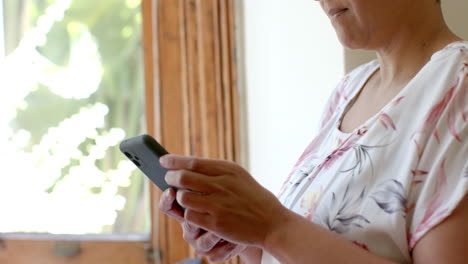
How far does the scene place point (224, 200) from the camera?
761mm

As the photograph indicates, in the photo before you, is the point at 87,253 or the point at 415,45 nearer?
the point at 415,45

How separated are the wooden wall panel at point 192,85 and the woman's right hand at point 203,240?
38.8 inches

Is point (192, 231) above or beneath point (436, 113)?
beneath

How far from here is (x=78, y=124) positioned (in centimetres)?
223

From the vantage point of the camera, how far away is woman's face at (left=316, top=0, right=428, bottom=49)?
0.89m

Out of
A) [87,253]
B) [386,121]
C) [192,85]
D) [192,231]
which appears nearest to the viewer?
[386,121]

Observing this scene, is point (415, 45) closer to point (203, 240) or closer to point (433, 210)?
point (433, 210)

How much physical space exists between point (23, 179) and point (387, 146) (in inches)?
68.3

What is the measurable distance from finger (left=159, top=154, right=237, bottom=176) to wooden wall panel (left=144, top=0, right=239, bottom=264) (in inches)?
47.4

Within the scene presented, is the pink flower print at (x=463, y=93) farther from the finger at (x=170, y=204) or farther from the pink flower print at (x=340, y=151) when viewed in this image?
the finger at (x=170, y=204)

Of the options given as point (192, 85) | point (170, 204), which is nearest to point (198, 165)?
point (170, 204)

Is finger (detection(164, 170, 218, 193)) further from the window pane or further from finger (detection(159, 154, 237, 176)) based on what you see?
the window pane

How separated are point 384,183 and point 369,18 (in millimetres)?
251

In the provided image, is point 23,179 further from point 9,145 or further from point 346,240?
point 346,240
